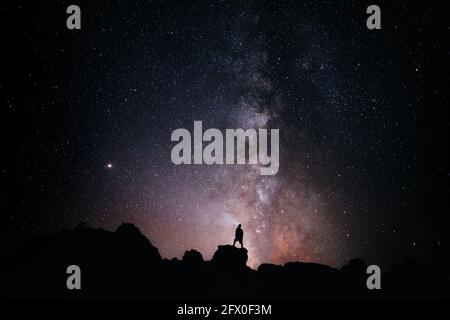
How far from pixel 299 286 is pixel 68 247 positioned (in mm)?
19739

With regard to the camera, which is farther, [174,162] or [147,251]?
[147,251]

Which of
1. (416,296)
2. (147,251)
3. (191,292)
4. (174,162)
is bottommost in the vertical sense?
(416,296)

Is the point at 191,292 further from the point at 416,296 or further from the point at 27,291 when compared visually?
the point at 416,296
